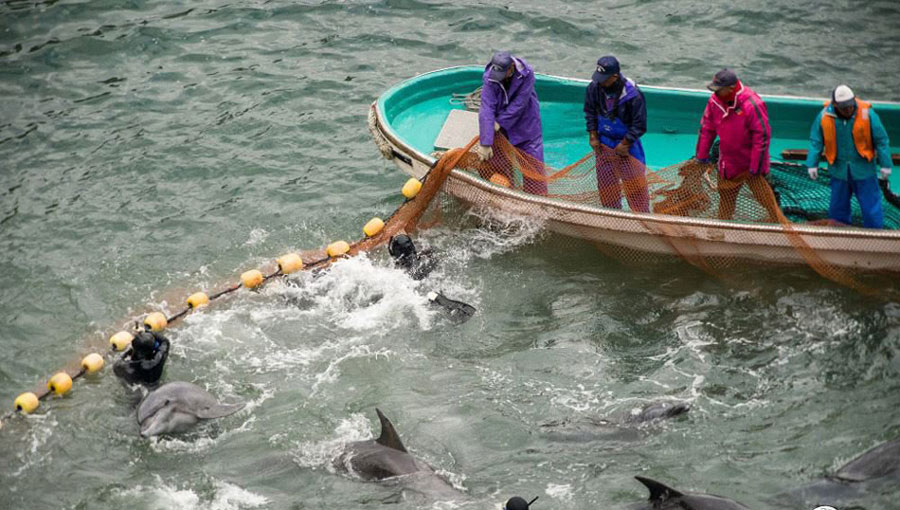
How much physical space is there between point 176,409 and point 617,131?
622 cm

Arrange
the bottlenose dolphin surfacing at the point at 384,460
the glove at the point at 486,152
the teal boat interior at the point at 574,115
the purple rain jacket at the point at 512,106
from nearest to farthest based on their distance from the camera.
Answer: the bottlenose dolphin surfacing at the point at 384,460, the purple rain jacket at the point at 512,106, the glove at the point at 486,152, the teal boat interior at the point at 574,115

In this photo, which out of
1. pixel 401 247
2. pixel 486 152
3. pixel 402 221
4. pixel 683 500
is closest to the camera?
pixel 683 500

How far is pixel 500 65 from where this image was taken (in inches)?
467

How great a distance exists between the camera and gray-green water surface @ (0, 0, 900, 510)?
9586 millimetres

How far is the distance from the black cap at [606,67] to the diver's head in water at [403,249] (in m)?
3.07

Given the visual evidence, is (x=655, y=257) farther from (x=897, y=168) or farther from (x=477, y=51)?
(x=477, y=51)

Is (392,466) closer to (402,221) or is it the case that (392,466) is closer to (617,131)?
(402,221)

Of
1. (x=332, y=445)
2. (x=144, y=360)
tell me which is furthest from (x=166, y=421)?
(x=332, y=445)

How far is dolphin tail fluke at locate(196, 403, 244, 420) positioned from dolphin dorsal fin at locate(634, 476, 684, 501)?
4.24 m

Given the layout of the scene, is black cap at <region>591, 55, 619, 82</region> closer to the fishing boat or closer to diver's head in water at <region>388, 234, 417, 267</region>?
the fishing boat

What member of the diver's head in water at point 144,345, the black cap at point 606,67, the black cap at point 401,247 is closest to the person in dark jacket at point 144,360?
the diver's head in water at point 144,345

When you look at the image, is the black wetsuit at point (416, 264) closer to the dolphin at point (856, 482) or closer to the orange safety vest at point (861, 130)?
the orange safety vest at point (861, 130)

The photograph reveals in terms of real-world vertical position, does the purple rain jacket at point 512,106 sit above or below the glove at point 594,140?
above

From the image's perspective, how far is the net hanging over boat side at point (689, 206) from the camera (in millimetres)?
11367
